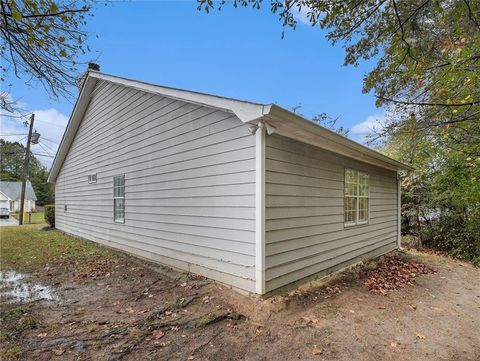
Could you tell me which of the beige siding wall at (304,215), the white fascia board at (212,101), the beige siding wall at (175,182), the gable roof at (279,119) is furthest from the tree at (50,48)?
the beige siding wall at (304,215)

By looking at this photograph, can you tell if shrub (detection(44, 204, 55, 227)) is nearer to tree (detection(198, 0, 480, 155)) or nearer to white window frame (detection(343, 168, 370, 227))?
white window frame (detection(343, 168, 370, 227))

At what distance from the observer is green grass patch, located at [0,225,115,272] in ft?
23.9

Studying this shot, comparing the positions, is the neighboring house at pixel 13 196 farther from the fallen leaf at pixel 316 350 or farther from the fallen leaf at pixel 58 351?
the fallen leaf at pixel 316 350

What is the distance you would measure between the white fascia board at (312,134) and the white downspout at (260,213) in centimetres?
31

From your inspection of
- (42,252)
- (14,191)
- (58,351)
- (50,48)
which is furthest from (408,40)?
(14,191)

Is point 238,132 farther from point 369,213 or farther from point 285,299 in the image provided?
point 369,213

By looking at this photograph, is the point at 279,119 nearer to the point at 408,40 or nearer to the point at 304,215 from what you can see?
the point at 304,215

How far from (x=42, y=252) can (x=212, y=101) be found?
284 inches

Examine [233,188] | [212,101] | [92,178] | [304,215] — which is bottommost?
[304,215]

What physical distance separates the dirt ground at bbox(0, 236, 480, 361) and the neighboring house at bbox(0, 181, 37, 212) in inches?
1847

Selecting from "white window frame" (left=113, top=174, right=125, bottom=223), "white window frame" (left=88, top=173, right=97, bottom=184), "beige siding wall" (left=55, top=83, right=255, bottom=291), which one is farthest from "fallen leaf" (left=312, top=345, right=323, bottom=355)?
"white window frame" (left=88, top=173, right=97, bottom=184)

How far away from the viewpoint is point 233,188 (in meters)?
4.82

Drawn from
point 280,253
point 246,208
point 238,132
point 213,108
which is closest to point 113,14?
point 213,108

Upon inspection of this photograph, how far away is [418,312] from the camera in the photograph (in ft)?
14.6
